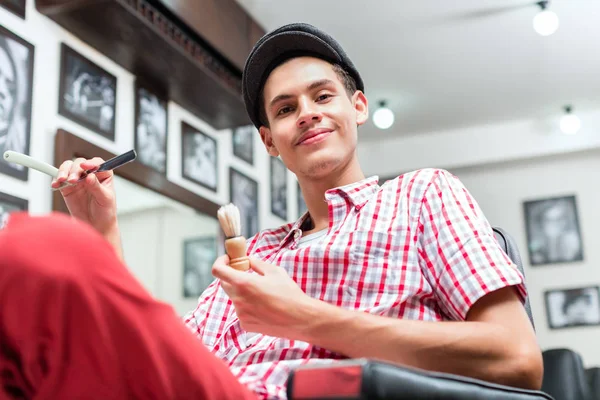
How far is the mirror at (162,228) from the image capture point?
115 inches

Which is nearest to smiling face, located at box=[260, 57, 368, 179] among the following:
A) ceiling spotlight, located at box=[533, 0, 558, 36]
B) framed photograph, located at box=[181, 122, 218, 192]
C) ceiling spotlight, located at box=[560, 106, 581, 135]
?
framed photograph, located at box=[181, 122, 218, 192]

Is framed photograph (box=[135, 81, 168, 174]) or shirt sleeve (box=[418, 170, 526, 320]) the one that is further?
framed photograph (box=[135, 81, 168, 174])

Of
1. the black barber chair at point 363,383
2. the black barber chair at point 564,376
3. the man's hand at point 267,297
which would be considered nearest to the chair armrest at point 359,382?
the black barber chair at point 363,383

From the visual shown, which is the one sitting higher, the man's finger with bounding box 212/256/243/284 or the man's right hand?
the man's right hand

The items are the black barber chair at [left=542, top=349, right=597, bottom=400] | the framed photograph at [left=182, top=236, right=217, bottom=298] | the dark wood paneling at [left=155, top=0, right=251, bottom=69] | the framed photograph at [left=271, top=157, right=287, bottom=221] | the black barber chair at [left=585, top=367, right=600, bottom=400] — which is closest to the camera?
the black barber chair at [left=542, top=349, right=597, bottom=400]

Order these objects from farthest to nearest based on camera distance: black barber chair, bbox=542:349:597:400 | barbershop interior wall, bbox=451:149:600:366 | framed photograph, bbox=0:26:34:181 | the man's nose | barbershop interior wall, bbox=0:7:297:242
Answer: barbershop interior wall, bbox=451:149:600:366 < barbershop interior wall, bbox=0:7:297:242 < framed photograph, bbox=0:26:34:181 < black barber chair, bbox=542:349:597:400 < the man's nose

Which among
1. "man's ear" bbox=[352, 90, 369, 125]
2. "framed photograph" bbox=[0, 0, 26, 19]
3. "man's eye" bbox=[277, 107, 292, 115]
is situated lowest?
"man's eye" bbox=[277, 107, 292, 115]

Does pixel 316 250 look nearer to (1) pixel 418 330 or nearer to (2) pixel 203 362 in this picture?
(1) pixel 418 330

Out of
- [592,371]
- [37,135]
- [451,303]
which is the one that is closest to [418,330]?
[451,303]

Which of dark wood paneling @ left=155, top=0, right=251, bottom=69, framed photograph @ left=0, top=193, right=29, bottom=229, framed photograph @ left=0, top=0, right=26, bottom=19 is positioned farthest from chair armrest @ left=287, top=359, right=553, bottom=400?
dark wood paneling @ left=155, top=0, right=251, bottom=69

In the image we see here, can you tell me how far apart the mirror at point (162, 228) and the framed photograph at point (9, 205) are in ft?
0.44

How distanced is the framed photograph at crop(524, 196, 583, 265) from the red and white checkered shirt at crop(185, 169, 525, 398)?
4.46 meters

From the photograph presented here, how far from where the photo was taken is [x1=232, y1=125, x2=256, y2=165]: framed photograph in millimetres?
4168

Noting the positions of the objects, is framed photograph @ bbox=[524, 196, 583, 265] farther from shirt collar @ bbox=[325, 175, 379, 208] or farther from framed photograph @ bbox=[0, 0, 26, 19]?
shirt collar @ bbox=[325, 175, 379, 208]
